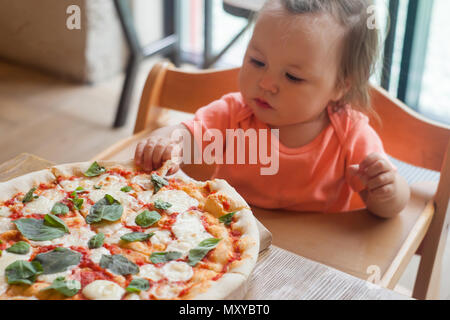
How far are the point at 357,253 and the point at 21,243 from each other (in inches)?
16.7

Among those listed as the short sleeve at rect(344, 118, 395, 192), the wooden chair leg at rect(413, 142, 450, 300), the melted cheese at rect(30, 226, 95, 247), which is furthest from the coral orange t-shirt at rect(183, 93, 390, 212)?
the melted cheese at rect(30, 226, 95, 247)

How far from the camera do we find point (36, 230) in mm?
572

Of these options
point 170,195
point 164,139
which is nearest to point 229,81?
point 164,139

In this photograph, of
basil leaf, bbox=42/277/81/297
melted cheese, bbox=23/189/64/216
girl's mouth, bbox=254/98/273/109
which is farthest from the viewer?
girl's mouth, bbox=254/98/273/109

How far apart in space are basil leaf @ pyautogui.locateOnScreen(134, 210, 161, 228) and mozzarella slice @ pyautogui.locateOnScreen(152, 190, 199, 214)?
0.02 meters

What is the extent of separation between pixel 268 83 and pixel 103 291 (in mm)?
382

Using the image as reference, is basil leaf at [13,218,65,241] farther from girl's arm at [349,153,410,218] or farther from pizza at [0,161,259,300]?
girl's arm at [349,153,410,218]

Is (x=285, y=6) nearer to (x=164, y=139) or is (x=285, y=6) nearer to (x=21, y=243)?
(x=164, y=139)

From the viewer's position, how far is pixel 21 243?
1.80 feet

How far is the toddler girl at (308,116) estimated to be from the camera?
76cm

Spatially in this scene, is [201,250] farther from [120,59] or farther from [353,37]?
[120,59]

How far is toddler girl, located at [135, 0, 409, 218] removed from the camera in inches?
30.1

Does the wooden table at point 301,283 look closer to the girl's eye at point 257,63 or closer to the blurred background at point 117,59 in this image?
the girl's eye at point 257,63

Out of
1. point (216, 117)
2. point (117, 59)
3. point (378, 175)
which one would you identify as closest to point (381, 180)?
point (378, 175)
